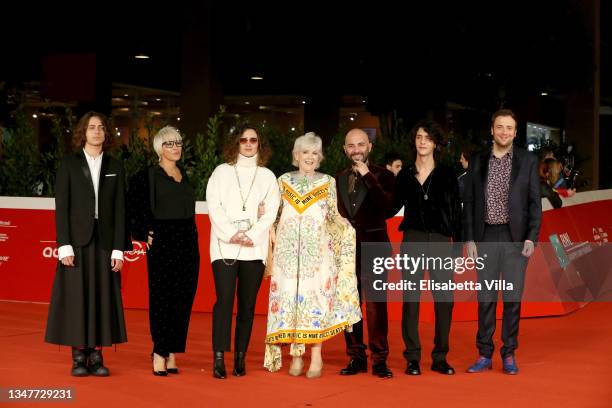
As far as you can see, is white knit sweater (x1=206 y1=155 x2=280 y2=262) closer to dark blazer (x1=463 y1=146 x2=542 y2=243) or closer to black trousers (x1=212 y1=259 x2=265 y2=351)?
black trousers (x1=212 y1=259 x2=265 y2=351)

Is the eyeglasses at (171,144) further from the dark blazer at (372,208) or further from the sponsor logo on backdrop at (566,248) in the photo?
the sponsor logo on backdrop at (566,248)

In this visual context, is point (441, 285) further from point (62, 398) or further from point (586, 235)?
point (586, 235)

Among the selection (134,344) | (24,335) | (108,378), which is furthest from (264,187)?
(24,335)

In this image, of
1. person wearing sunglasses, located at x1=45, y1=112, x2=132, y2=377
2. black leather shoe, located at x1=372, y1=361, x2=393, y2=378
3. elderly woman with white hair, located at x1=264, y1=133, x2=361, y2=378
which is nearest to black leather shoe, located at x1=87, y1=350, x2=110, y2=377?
person wearing sunglasses, located at x1=45, y1=112, x2=132, y2=377

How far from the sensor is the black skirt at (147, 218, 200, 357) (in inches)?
255

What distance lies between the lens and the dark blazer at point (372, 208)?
22.0ft

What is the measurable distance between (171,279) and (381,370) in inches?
60.8

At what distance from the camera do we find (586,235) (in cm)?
1134

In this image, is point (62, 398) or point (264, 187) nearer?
point (62, 398)

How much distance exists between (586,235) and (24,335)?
6454 mm

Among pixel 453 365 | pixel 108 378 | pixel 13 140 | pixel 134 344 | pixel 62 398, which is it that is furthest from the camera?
pixel 13 140

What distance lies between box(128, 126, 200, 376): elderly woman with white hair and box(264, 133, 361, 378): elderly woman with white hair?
0.61m

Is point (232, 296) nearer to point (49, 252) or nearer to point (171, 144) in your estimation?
point (171, 144)

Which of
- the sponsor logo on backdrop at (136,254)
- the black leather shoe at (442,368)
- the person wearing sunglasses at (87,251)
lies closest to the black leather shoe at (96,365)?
the person wearing sunglasses at (87,251)
